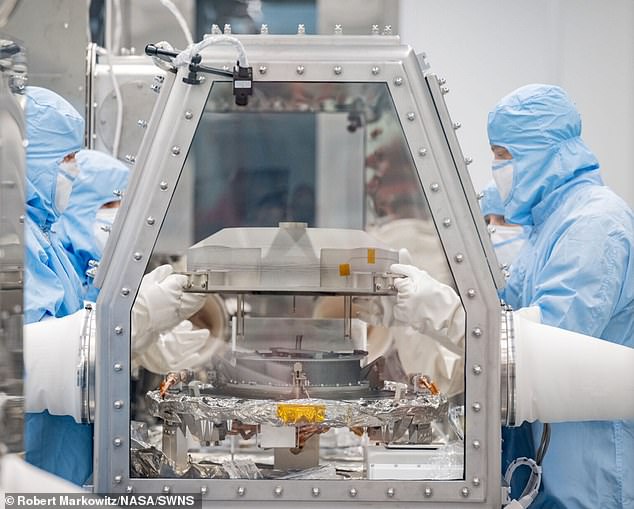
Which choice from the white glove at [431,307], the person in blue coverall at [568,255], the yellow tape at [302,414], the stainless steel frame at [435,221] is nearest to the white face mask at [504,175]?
the person in blue coverall at [568,255]

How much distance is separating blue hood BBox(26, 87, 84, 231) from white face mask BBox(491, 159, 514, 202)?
976mm

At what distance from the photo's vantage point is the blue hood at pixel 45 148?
1.91m

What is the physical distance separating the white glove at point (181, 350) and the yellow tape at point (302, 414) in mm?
588

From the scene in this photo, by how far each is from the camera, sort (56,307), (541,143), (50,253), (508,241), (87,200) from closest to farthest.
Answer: (56,307), (50,253), (541,143), (87,200), (508,241)

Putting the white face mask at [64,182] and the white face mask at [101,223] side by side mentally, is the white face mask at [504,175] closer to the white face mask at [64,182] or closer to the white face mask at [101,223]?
the white face mask at [64,182]

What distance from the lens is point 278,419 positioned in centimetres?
A: 134

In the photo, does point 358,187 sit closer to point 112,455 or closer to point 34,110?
point 34,110

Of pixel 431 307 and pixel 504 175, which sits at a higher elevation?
pixel 504 175

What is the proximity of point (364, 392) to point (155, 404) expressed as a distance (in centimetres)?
34

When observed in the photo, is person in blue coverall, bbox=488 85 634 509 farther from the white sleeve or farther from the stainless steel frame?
the white sleeve

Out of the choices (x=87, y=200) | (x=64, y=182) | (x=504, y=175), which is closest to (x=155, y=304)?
(x=64, y=182)

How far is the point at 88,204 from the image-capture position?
103 inches

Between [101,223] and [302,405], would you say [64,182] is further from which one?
[302,405]

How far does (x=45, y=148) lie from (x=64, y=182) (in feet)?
0.34
